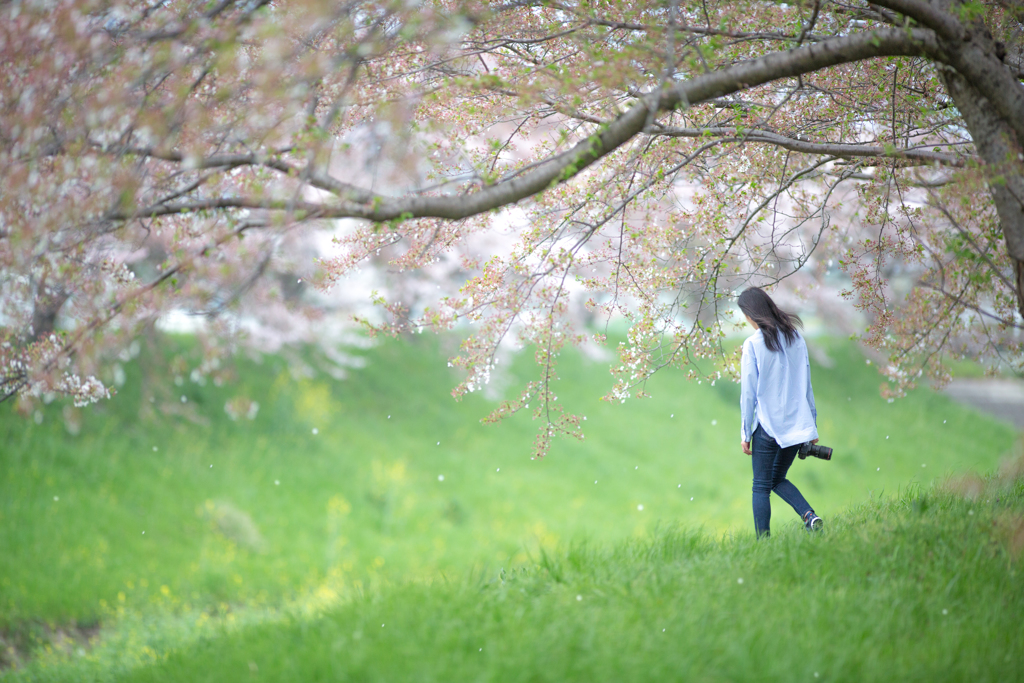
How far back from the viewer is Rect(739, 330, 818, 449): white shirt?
155 inches

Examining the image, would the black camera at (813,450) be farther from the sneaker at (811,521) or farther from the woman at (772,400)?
the sneaker at (811,521)

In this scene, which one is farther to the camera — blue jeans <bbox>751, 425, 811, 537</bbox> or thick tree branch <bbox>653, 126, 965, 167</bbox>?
blue jeans <bbox>751, 425, 811, 537</bbox>

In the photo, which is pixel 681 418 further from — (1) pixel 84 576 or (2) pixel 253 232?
(2) pixel 253 232

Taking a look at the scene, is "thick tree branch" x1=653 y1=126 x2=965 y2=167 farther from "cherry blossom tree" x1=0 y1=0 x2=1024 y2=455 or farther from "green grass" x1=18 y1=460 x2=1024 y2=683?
"green grass" x1=18 y1=460 x2=1024 y2=683

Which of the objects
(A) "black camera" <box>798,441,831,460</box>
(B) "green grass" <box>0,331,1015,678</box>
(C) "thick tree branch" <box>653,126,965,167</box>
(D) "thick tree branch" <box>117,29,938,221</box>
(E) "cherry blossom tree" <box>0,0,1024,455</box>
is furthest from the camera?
(B) "green grass" <box>0,331,1015,678</box>

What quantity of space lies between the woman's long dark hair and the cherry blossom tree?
151 millimetres

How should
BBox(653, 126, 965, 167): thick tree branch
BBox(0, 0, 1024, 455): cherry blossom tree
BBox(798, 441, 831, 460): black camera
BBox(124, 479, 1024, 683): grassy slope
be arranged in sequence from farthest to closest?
1. BBox(798, 441, 831, 460): black camera
2. BBox(653, 126, 965, 167): thick tree branch
3. BBox(0, 0, 1024, 455): cherry blossom tree
4. BBox(124, 479, 1024, 683): grassy slope

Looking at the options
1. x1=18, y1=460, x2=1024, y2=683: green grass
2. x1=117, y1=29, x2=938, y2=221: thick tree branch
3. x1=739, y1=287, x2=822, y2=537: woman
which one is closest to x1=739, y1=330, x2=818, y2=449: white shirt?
x1=739, y1=287, x2=822, y2=537: woman

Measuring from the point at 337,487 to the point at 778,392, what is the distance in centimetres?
738

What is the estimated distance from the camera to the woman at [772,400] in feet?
13.0

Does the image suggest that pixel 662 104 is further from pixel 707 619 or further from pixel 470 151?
pixel 707 619

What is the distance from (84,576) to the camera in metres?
7.11

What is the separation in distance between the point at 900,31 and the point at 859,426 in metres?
13.7

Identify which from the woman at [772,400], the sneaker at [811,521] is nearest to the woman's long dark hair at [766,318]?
the woman at [772,400]
